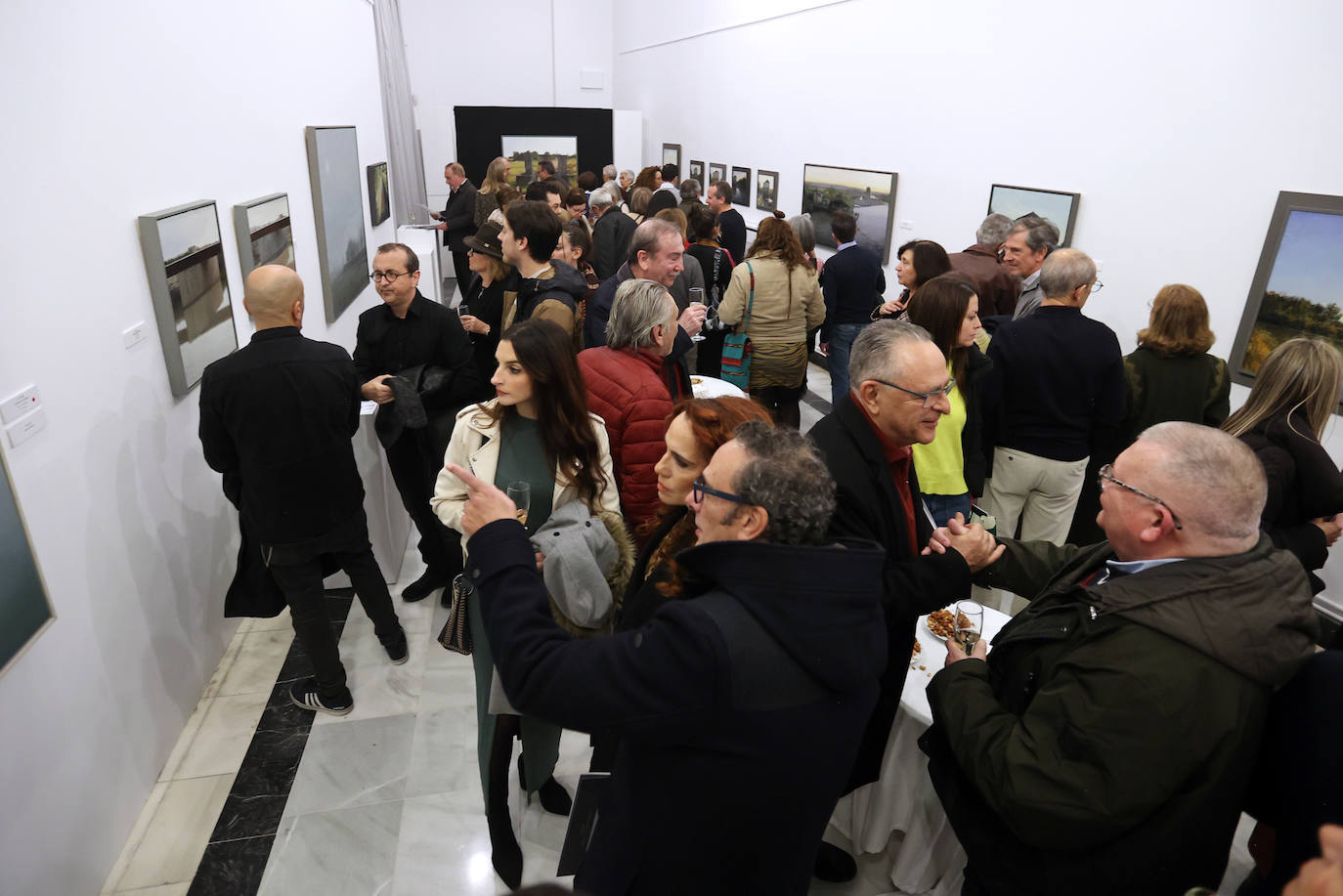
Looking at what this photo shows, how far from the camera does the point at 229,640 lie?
4.09 meters

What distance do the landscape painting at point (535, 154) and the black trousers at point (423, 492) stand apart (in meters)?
11.6

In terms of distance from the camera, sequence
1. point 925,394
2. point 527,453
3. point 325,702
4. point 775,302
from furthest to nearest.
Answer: point 775,302 → point 325,702 → point 527,453 → point 925,394

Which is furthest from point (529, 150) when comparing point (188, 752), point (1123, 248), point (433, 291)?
point (188, 752)

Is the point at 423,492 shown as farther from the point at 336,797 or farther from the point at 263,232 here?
the point at 263,232

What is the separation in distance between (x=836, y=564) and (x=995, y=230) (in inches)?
186

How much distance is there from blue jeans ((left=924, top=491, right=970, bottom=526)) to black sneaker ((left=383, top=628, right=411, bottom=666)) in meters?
2.70

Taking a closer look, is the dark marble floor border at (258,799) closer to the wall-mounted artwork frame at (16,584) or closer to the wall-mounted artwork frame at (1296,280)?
the wall-mounted artwork frame at (16,584)

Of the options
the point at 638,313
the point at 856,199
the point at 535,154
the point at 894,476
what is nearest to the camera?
the point at 894,476

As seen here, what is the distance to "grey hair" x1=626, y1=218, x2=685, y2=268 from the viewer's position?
13.8 ft

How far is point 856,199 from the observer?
8.12 meters

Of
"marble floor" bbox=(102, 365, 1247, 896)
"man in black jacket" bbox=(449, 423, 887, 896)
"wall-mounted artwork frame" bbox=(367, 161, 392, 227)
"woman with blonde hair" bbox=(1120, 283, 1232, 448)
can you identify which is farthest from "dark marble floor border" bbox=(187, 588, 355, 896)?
"wall-mounted artwork frame" bbox=(367, 161, 392, 227)

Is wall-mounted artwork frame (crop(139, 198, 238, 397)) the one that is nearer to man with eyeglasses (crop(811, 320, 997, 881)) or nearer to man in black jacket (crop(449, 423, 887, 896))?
man in black jacket (crop(449, 423, 887, 896))

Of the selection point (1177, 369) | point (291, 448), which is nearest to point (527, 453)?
point (291, 448)

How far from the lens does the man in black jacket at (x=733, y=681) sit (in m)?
1.36
